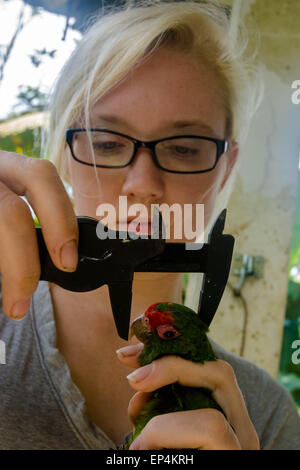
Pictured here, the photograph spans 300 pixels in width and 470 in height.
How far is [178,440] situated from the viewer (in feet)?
0.93

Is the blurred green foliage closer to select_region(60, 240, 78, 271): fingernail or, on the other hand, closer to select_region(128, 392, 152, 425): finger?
select_region(128, 392, 152, 425): finger

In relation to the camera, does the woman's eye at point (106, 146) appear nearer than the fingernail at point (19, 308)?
No

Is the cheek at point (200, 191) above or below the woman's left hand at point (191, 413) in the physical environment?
above

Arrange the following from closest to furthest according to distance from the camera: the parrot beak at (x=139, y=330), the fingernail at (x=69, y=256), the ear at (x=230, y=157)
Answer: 1. the fingernail at (x=69, y=256)
2. the parrot beak at (x=139, y=330)
3. the ear at (x=230, y=157)

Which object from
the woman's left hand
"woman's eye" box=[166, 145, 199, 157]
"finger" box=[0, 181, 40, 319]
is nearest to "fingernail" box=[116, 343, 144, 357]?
the woman's left hand

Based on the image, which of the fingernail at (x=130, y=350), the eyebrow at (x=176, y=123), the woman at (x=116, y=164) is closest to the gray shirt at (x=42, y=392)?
the woman at (x=116, y=164)

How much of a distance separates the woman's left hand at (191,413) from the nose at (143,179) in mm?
144

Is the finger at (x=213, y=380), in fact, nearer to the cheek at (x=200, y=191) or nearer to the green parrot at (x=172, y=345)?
the green parrot at (x=172, y=345)

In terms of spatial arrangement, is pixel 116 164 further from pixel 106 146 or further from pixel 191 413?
pixel 191 413

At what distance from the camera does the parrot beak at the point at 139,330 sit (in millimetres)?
357

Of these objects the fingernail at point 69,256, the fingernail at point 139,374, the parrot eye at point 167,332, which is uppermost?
the fingernail at point 69,256

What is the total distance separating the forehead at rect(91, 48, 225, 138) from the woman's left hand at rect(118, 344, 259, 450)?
0.80ft

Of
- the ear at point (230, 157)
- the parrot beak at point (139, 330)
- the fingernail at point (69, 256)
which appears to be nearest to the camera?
the fingernail at point (69, 256)

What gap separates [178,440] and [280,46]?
0.44 metres
